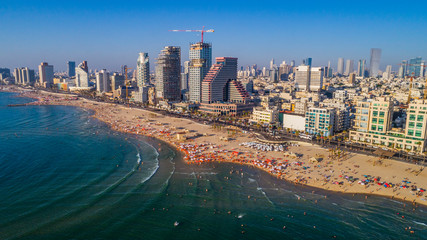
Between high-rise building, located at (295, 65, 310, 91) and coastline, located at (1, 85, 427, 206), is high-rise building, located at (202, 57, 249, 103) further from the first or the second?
high-rise building, located at (295, 65, 310, 91)

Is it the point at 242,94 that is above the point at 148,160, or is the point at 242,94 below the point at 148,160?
above

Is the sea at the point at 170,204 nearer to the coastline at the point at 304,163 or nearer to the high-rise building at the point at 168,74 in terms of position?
the coastline at the point at 304,163

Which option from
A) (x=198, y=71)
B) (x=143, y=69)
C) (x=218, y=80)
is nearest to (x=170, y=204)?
(x=218, y=80)

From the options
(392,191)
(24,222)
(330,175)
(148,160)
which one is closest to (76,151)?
(148,160)

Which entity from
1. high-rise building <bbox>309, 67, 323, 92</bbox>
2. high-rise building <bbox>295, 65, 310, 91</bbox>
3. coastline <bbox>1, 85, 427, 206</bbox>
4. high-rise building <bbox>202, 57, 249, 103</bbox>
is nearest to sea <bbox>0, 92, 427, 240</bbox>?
coastline <bbox>1, 85, 427, 206</bbox>

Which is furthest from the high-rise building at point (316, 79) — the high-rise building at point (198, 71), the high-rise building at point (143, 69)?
the high-rise building at point (143, 69)

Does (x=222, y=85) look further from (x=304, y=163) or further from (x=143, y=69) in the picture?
(x=304, y=163)

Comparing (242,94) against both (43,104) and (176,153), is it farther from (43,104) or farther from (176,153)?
(43,104)
